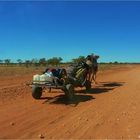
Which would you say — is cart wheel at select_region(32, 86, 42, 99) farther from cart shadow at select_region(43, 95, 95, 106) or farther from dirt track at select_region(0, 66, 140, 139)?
cart shadow at select_region(43, 95, 95, 106)

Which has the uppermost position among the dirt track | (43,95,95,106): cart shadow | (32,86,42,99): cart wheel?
(32,86,42,99): cart wheel

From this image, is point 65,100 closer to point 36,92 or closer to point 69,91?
point 69,91

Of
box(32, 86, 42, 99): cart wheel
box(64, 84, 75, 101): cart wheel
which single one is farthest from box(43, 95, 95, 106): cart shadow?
box(32, 86, 42, 99): cart wheel

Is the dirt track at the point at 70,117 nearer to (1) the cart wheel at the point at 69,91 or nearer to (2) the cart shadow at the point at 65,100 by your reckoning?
(2) the cart shadow at the point at 65,100

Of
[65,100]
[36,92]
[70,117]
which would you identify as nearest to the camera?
[70,117]

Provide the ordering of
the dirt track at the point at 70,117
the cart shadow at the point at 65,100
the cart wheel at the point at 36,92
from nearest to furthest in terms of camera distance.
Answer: the dirt track at the point at 70,117 < the cart shadow at the point at 65,100 < the cart wheel at the point at 36,92

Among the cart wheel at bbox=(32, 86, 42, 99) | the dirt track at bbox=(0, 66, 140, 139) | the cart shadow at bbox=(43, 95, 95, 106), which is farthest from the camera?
the cart wheel at bbox=(32, 86, 42, 99)

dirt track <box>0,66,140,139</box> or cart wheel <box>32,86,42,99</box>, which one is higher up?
cart wheel <box>32,86,42,99</box>

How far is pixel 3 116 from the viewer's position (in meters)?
9.09

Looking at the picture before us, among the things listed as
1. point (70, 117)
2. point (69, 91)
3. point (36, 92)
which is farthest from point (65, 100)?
point (70, 117)

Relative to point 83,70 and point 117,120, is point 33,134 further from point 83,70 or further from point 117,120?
point 83,70

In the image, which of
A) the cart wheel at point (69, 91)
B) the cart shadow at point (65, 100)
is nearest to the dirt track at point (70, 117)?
the cart shadow at point (65, 100)

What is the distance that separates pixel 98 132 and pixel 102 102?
168 inches

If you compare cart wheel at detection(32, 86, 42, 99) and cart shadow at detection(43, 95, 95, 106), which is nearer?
cart shadow at detection(43, 95, 95, 106)
